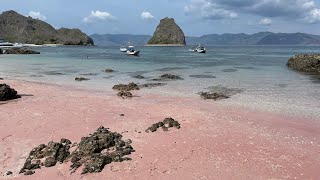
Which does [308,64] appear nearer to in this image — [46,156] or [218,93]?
[218,93]

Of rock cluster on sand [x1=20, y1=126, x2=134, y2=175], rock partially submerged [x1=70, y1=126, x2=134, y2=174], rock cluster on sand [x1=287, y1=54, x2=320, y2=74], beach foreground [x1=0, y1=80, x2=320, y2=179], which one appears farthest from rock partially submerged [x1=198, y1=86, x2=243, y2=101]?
rock cluster on sand [x1=287, y1=54, x2=320, y2=74]

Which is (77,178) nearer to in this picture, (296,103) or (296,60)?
(296,103)

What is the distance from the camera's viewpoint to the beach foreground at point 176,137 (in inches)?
504

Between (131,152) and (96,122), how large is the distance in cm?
508

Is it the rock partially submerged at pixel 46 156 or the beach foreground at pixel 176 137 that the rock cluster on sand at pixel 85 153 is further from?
the beach foreground at pixel 176 137

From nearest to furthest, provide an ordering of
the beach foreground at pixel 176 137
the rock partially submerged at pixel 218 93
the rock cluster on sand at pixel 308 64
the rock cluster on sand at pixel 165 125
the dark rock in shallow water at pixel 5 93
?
the beach foreground at pixel 176 137, the rock cluster on sand at pixel 165 125, the dark rock in shallow water at pixel 5 93, the rock partially submerged at pixel 218 93, the rock cluster on sand at pixel 308 64

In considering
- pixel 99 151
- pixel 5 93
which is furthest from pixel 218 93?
pixel 99 151

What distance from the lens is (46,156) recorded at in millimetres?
13766

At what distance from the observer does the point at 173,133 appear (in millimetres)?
17172

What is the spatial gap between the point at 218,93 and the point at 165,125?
1341 centimetres

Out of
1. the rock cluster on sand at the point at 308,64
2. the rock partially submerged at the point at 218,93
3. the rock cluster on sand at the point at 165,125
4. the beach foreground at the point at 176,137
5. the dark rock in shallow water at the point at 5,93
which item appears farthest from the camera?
the rock cluster on sand at the point at 308,64

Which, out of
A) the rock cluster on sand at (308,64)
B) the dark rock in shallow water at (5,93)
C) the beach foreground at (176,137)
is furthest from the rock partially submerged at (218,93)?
the rock cluster on sand at (308,64)

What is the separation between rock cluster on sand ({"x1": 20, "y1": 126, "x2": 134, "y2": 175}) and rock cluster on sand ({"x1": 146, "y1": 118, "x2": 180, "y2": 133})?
2159 millimetres

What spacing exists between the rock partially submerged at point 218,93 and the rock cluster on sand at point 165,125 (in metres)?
9.67
